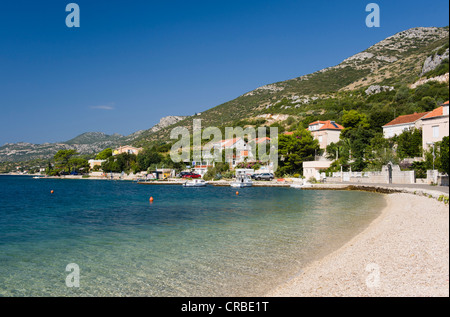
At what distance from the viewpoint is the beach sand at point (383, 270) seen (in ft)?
19.4

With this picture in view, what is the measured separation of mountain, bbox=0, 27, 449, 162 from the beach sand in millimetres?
62930

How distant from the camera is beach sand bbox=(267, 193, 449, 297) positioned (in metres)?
5.90

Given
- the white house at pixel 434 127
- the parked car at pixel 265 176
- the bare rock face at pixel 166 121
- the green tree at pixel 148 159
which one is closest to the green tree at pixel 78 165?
the green tree at pixel 148 159

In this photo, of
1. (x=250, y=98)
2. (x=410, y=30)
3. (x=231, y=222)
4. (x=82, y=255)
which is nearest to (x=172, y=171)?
(x=250, y=98)

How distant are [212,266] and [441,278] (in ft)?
17.5

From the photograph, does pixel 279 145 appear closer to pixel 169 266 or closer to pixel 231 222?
pixel 231 222

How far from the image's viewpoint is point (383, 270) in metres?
7.12

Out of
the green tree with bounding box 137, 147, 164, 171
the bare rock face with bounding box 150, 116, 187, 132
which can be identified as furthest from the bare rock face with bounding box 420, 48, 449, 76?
the bare rock face with bounding box 150, 116, 187, 132

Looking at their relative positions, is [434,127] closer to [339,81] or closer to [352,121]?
[352,121]

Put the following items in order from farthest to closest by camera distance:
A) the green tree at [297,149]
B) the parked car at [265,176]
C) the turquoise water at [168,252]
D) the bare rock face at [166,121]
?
the bare rock face at [166,121] < the parked car at [265,176] < the green tree at [297,149] < the turquoise water at [168,252]

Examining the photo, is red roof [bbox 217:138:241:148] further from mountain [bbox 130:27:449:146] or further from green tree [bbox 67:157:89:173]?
green tree [bbox 67:157:89:173]

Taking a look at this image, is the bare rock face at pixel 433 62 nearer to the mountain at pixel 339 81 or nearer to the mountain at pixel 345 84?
the mountain at pixel 345 84

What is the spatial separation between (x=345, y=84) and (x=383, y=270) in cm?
10613

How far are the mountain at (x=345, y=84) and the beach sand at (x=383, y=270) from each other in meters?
62.9
